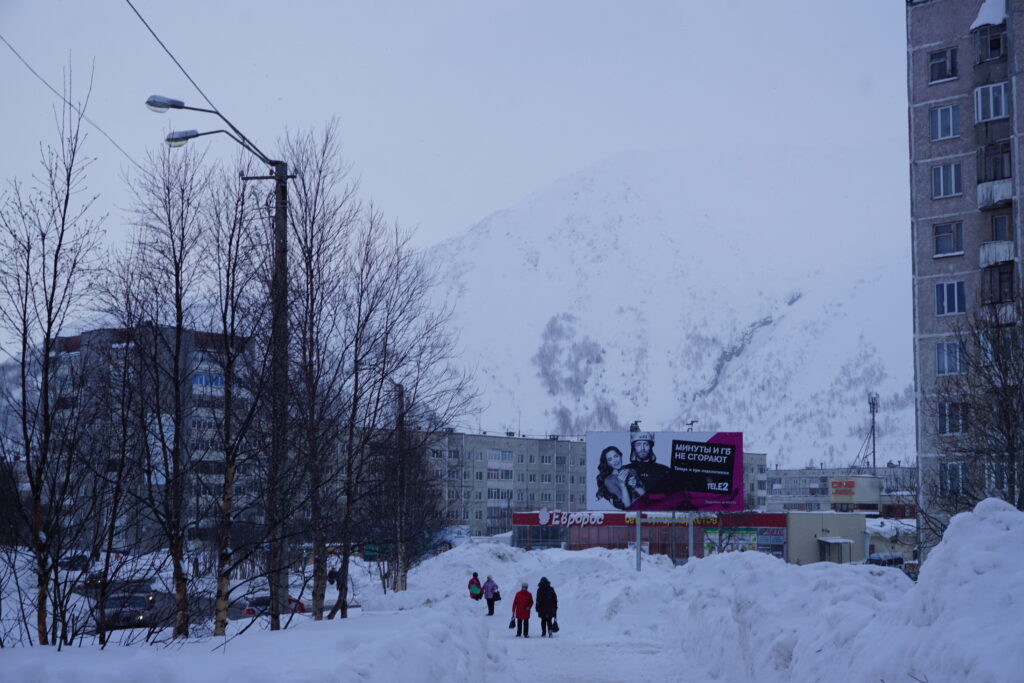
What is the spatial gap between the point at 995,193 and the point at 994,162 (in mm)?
1597

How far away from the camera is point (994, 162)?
153 ft

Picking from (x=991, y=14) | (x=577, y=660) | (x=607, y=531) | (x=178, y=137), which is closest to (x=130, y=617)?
(x=178, y=137)

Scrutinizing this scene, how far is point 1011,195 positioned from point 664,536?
143 feet

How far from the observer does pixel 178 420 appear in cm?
1324

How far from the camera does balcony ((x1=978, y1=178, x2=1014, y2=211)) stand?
4562 cm

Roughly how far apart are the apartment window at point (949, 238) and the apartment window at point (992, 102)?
15.0 feet

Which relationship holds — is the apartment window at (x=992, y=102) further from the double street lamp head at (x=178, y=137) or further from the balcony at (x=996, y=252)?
the double street lamp head at (x=178, y=137)

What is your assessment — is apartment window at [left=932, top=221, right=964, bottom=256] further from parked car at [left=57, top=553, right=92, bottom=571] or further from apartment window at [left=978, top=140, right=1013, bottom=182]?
parked car at [left=57, top=553, right=92, bottom=571]

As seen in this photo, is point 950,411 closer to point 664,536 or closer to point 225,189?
point 225,189

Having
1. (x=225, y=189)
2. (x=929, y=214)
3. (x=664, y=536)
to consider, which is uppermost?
(x=929, y=214)

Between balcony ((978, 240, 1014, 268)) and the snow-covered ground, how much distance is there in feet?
74.0

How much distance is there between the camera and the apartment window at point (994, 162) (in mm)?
46250

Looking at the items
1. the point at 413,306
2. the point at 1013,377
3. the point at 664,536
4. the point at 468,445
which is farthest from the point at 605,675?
the point at 468,445

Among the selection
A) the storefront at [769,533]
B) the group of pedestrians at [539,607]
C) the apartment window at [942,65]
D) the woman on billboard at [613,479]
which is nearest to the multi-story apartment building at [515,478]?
the storefront at [769,533]
